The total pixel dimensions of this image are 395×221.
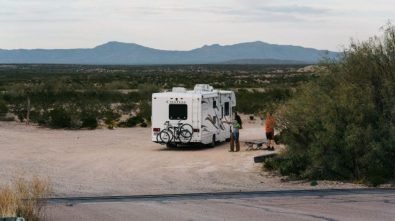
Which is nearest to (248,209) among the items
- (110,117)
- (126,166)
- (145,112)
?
(126,166)

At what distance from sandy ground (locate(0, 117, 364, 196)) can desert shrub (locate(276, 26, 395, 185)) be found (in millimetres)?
797

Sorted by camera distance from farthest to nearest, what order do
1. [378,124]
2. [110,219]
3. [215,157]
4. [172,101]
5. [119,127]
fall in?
1. [119,127]
2. [172,101]
3. [215,157]
4. [378,124]
5. [110,219]

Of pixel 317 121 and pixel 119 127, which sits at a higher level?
pixel 317 121

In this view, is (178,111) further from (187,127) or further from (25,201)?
(25,201)

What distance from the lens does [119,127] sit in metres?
38.5

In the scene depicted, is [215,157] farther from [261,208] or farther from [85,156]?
[261,208]

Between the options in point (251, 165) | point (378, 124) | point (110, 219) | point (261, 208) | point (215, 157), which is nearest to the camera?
point (110, 219)

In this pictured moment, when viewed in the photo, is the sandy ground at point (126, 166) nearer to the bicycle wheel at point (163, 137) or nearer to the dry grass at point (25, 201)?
the bicycle wheel at point (163, 137)

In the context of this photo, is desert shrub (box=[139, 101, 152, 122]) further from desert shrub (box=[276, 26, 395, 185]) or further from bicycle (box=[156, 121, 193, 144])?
desert shrub (box=[276, 26, 395, 185])

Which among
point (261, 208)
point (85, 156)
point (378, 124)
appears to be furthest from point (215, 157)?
point (261, 208)

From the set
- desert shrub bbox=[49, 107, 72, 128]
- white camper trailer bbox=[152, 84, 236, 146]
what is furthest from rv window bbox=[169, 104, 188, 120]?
desert shrub bbox=[49, 107, 72, 128]

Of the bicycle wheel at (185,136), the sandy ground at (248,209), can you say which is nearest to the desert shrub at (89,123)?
the bicycle wheel at (185,136)

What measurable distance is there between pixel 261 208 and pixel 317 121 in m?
6.16

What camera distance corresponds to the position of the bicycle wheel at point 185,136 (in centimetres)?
2658
